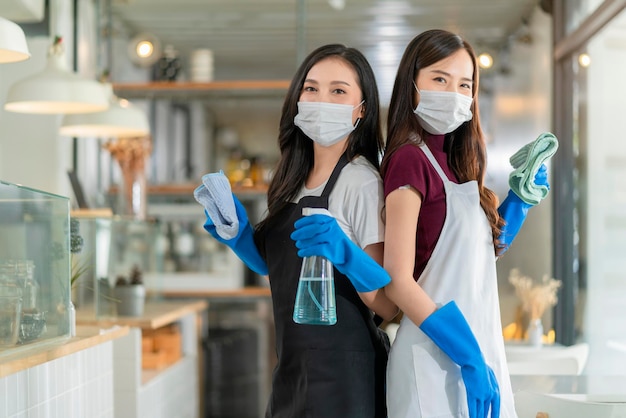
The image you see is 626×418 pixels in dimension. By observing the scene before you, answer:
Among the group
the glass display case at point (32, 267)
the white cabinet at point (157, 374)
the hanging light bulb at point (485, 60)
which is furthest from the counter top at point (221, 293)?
the glass display case at point (32, 267)

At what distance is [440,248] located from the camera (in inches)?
81.1

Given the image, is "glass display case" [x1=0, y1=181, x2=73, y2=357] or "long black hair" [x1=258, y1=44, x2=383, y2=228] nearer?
"long black hair" [x1=258, y1=44, x2=383, y2=228]

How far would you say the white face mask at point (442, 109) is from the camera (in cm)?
212

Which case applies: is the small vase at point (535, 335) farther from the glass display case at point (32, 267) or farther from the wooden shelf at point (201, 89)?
the glass display case at point (32, 267)

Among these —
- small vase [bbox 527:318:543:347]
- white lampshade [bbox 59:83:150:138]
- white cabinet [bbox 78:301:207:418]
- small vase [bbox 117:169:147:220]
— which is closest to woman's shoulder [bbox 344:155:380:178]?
white cabinet [bbox 78:301:207:418]

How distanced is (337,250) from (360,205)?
0.18 metres

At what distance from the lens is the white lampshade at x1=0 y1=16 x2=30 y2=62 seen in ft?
10.8

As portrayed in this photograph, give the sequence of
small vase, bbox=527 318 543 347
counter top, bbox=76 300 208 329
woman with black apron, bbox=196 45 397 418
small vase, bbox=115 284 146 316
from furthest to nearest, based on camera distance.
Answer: small vase, bbox=527 318 543 347, small vase, bbox=115 284 146 316, counter top, bbox=76 300 208 329, woman with black apron, bbox=196 45 397 418

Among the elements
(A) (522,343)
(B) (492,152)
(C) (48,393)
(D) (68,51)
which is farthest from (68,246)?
(B) (492,152)

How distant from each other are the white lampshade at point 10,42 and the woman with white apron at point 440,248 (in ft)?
5.62

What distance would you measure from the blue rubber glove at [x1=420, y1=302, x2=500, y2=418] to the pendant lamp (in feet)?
9.31

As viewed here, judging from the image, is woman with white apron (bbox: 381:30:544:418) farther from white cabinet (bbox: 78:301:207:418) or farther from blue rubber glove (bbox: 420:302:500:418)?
white cabinet (bbox: 78:301:207:418)

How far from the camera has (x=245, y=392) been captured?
8023 millimetres

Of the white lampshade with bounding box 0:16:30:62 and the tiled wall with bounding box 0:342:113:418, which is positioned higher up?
the white lampshade with bounding box 0:16:30:62
